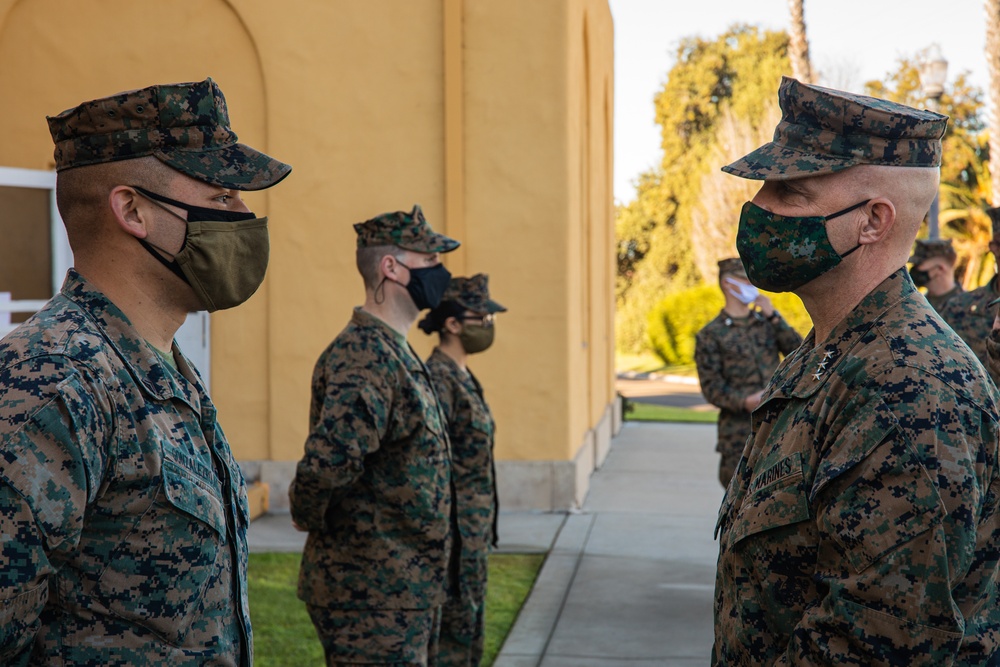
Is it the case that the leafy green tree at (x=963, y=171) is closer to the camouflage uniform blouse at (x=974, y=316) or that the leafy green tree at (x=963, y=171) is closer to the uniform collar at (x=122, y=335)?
the camouflage uniform blouse at (x=974, y=316)

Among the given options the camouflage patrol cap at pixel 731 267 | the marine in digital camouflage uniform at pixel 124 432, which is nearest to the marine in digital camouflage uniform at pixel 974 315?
the camouflage patrol cap at pixel 731 267

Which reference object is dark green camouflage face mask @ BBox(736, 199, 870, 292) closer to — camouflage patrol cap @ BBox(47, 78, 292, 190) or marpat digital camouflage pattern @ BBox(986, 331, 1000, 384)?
camouflage patrol cap @ BBox(47, 78, 292, 190)

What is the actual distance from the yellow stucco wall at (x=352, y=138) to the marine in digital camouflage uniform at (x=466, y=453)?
11.5 ft

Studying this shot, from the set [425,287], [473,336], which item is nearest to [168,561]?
[425,287]

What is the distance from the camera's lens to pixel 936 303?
27.8 feet

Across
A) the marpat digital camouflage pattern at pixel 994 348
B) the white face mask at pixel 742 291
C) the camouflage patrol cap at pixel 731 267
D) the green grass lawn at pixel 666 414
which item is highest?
the camouflage patrol cap at pixel 731 267

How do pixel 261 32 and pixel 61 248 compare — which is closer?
pixel 61 248

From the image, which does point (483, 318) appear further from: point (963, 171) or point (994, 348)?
point (963, 171)

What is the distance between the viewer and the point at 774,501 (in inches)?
87.8

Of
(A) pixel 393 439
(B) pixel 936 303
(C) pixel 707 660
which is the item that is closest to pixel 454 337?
(A) pixel 393 439

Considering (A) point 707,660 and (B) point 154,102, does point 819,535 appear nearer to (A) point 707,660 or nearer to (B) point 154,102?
(B) point 154,102

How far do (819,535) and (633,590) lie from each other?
5265mm

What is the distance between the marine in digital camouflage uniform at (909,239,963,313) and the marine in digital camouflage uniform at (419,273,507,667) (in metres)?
4.32

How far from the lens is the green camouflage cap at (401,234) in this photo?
459 centimetres
